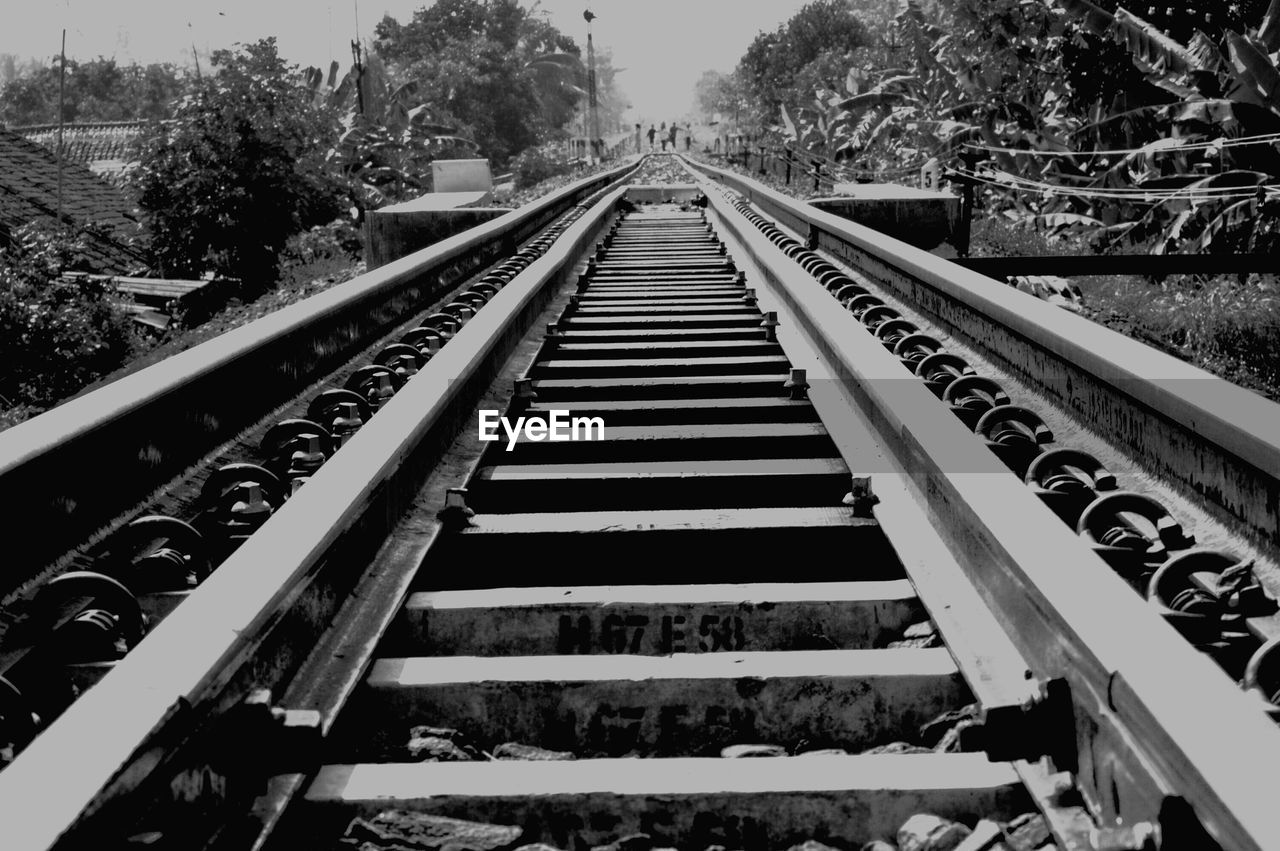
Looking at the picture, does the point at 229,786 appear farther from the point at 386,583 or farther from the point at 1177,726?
the point at 1177,726

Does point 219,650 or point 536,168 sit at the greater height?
point 536,168

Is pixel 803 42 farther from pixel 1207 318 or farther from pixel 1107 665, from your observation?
pixel 1107 665

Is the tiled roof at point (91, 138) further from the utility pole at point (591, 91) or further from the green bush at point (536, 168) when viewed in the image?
the utility pole at point (591, 91)

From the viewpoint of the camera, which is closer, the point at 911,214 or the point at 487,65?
the point at 911,214

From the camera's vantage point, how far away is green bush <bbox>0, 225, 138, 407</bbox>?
507 inches

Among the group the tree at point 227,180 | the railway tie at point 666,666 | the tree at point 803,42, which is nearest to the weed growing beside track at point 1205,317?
the railway tie at point 666,666

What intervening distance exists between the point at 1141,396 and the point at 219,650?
6.99ft

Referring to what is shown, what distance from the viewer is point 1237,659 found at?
2.02 m

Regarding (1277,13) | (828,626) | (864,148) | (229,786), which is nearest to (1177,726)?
(828,626)

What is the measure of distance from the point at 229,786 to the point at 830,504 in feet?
5.96

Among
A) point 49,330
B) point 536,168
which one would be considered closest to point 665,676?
point 49,330

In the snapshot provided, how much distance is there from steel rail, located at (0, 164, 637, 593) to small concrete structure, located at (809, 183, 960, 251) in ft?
20.2

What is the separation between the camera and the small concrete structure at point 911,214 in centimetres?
1038

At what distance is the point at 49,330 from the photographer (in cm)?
1336
